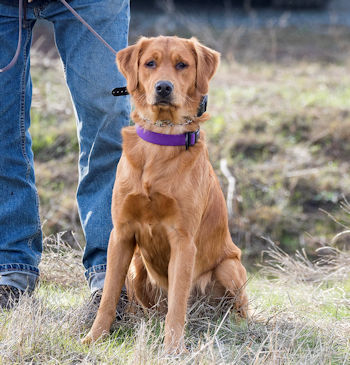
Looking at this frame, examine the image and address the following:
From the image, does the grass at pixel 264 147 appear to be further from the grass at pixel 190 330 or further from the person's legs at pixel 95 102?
the person's legs at pixel 95 102

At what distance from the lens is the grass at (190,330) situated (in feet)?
8.36

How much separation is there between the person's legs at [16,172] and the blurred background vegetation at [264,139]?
0.98m

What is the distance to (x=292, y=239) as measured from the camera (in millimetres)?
6406

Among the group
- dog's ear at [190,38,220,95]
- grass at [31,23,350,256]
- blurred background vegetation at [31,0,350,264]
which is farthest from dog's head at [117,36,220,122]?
grass at [31,23,350,256]

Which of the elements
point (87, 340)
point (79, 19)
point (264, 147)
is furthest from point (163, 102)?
point (264, 147)

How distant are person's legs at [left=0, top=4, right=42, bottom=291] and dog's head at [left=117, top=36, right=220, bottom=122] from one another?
0.66m

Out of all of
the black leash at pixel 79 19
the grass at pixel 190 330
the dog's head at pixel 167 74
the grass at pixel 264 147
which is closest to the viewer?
the grass at pixel 190 330

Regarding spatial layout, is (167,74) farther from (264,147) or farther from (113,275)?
(264,147)

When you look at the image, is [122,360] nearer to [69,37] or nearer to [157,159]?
[157,159]

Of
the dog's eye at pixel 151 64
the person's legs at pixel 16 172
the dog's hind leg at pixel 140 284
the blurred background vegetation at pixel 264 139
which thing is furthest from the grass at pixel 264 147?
the dog's eye at pixel 151 64

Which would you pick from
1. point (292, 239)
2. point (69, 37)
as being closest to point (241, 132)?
point (292, 239)

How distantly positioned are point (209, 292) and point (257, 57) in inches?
307

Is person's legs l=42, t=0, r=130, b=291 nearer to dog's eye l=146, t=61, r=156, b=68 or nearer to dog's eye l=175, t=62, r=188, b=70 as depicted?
dog's eye l=146, t=61, r=156, b=68

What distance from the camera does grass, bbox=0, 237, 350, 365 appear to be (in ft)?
8.36
